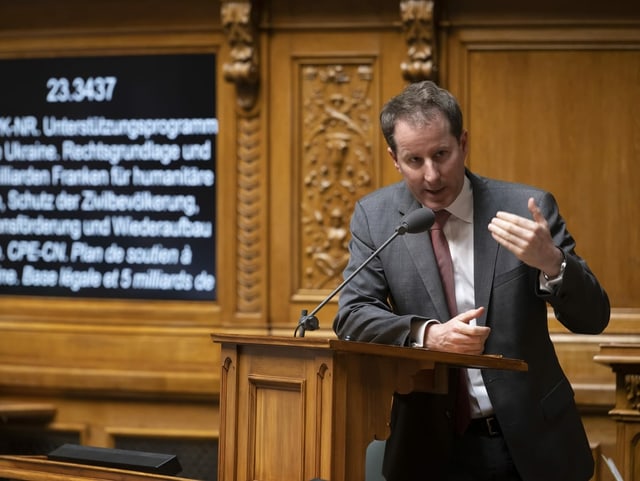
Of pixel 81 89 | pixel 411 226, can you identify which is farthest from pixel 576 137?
pixel 411 226

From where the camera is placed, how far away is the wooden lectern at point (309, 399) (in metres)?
2.46

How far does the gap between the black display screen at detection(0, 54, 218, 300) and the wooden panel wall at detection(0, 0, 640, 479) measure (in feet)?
0.31

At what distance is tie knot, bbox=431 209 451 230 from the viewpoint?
3.04 m

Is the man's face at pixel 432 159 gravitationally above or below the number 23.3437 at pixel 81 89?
below

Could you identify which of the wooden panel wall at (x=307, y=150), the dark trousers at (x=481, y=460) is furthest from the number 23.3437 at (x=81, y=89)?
the dark trousers at (x=481, y=460)

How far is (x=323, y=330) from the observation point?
5.38 metres

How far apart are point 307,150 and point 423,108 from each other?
8.45ft

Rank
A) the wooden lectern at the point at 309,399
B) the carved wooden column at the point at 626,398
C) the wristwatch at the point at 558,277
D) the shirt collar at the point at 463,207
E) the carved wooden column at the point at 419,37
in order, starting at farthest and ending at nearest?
1. the carved wooden column at the point at 419,37
2. the carved wooden column at the point at 626,398
3. the shirt collar at the point at 463,207
4. the wristwatch at the point at 558,277
5. the wooden lectern at the point at 309,399

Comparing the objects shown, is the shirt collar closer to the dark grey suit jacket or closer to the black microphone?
the dark grey suit jacket

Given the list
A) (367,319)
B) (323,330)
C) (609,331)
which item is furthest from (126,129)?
(367,319)

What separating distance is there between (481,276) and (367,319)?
1.09ft

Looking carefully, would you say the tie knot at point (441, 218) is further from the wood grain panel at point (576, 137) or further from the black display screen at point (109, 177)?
the black display screen at point (109, 177)

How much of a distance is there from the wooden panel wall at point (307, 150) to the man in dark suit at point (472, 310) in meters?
2.31

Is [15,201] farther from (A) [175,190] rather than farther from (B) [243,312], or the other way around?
(B) [243,312]
